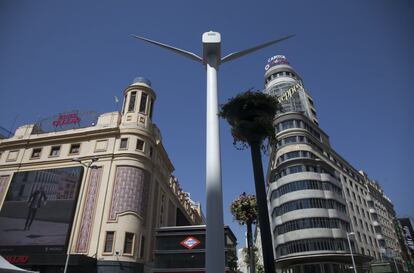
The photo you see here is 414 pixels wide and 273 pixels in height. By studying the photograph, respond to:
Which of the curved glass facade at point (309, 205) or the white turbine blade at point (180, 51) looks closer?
the white turbine blade at point (180, 51)

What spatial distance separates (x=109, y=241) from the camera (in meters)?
37.9

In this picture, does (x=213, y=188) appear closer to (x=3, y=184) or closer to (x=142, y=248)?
(x=142, y=248)

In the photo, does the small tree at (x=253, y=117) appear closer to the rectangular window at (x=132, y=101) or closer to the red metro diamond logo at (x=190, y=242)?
the red metro diamond logo at (x=190, y=242)

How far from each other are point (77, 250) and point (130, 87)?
26.3m

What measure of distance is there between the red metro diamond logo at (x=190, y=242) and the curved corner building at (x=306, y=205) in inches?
1712

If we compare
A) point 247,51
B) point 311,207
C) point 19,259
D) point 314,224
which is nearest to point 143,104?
point 19,259

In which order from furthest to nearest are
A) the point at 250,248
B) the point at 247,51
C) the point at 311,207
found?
the point at 311,207 → the point at 250,248 → the point at 247,51

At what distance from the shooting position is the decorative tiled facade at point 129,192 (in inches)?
1566

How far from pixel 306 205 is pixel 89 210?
151 ft

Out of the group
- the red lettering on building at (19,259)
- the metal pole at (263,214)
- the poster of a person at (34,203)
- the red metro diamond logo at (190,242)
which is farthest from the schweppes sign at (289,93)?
the metal pole at (263,214)

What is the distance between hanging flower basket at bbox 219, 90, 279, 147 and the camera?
16.2m

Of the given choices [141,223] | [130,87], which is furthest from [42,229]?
[130,87]

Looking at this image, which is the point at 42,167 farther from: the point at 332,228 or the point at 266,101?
the point at 332,228

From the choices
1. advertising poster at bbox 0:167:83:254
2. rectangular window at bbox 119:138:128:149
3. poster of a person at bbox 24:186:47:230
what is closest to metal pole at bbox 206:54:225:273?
rectangular window at bbox 119:138:128:149
